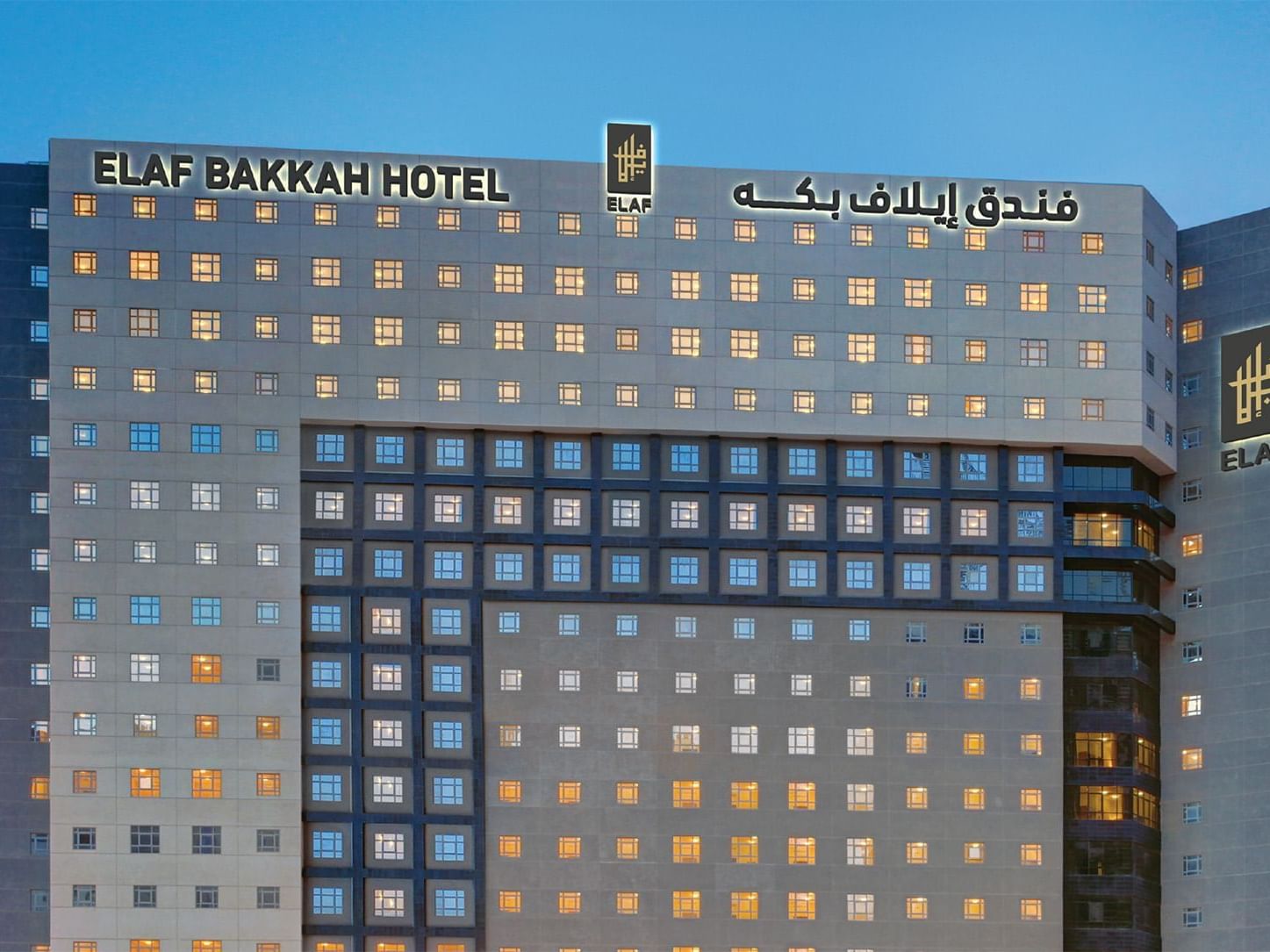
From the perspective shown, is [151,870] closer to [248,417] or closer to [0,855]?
[0,855]

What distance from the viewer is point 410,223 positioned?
10631 cm

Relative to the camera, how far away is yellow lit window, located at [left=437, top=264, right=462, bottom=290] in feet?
348

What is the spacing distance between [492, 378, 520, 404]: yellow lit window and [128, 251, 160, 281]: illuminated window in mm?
16831

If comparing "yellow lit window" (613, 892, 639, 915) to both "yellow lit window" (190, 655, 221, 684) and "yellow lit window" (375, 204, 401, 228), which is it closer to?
"yellow lit window" (190, 655, 221, 684)

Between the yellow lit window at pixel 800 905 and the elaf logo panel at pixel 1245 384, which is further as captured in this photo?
the elaf logo panel at pixel 1245 384

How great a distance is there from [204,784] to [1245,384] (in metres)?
63.7

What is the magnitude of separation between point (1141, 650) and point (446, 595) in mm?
40653

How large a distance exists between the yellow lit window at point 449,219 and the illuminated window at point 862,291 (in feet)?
73.5

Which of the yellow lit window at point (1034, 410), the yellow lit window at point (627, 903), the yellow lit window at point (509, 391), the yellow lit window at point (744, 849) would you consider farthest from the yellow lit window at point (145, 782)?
the yellow lit window at point (1034, 410)

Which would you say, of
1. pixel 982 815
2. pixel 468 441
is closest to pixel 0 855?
pixel 468 441

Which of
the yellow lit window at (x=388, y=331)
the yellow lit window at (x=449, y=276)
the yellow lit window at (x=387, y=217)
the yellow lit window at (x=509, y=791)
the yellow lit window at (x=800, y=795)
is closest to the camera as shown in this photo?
the yellow lit window at (x=509, y=791)

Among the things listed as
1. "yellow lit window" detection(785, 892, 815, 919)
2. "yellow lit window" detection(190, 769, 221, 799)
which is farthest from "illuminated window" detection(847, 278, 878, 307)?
"yellow lit window" detection(190, 769, 221, 799)

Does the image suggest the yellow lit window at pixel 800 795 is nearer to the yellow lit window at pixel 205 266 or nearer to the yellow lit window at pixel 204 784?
the yellow lit window at pixel 204 784

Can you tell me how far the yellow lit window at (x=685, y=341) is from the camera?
106 m
